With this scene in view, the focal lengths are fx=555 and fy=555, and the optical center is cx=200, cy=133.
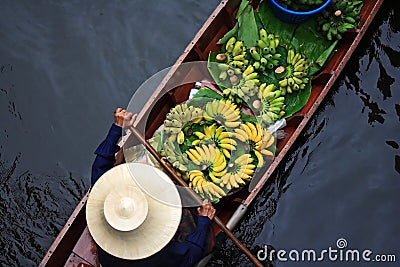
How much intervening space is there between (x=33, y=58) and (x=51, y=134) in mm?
827

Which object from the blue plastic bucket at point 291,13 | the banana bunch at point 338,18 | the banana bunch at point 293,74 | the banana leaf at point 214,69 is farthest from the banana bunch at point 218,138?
the banana bunch at point 338,18

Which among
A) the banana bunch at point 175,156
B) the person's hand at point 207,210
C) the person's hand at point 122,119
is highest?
the person's hand at point 122,119

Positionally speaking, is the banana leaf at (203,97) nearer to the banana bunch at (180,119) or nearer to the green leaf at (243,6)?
the banana bunch at (180,119)

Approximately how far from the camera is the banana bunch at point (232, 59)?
15.1ft

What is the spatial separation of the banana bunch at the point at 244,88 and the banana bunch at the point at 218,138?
30 centimetres

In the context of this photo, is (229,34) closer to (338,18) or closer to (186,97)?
(186,97)

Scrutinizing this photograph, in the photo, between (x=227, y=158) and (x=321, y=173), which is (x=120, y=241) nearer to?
(x=227, y=158)

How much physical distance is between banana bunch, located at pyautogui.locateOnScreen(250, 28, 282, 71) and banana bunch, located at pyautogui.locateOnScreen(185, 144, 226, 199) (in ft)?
2.70

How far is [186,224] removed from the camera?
4.08 meters

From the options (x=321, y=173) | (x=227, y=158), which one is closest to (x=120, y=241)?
(x=227, y=158)

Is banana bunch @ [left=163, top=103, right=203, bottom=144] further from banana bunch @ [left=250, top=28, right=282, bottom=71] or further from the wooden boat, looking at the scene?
banana bunch @ [left=250, top=28, right=282, bottom=71]

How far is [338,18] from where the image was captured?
4848 millimetres

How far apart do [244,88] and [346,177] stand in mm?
1497

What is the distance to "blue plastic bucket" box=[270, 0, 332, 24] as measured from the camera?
470cm
